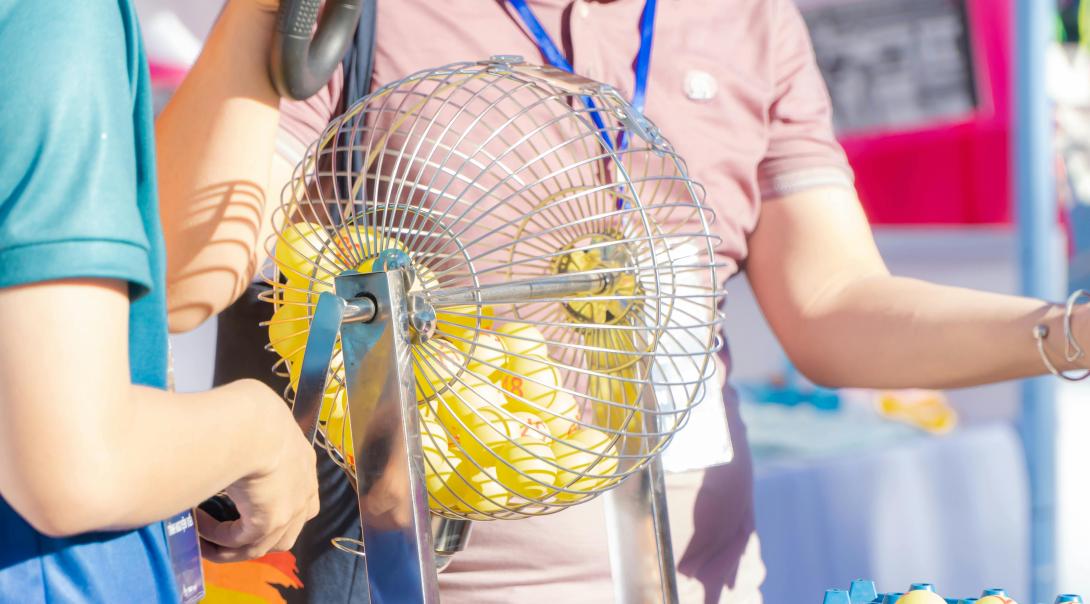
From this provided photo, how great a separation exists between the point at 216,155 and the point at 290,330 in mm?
142

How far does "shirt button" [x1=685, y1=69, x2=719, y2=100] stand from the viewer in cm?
114

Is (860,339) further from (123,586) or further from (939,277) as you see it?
(939,277)

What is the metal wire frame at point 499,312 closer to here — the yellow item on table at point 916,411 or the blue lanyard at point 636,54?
the blue lanyard at point 636,54

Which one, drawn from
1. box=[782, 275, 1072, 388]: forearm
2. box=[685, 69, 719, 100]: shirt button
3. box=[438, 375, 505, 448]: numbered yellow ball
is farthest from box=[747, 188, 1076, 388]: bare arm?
box=[438, 375, 505, 448]: numbered yellow ball

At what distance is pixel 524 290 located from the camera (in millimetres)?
723

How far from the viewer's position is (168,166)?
32.3 inches

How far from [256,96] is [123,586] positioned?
1.15 ft

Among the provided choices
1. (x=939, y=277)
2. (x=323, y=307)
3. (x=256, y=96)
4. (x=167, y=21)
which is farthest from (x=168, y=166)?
(x=939, y=277)

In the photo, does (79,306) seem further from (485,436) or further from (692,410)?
(692,410)

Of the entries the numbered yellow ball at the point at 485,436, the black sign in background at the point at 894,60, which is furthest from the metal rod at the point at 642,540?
the black sign in background at the point at 894,60

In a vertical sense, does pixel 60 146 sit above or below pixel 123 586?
above

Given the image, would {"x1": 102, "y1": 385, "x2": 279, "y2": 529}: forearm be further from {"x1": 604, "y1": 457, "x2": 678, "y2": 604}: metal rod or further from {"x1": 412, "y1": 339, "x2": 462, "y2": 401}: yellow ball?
{"x1": 604, "y1": 457, "x2": 678, "y2": 604}: metal rod

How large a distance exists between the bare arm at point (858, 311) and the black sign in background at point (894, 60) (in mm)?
2656

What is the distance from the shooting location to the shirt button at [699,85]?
1.14 m
